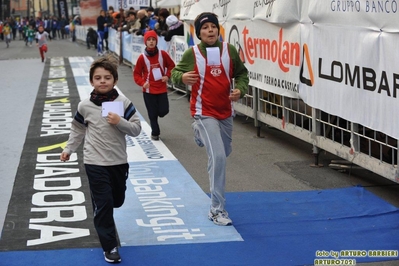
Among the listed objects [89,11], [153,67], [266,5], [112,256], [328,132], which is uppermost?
[266,5]

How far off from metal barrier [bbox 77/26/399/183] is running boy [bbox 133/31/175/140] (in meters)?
1.42

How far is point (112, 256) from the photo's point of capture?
6379 mm

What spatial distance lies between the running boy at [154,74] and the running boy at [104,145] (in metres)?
5.75

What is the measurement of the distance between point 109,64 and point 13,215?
2297 millimetres

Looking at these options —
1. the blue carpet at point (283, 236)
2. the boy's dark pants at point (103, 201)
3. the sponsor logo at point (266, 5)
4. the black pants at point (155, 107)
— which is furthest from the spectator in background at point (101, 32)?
the boy's dark pants at point (103, 201)

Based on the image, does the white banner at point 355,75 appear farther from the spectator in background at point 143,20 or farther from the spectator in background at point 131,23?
the spectator in background at point 131,23

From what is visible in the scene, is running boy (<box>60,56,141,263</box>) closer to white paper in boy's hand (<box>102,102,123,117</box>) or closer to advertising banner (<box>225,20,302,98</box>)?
white paper in boy's hand (<box>102,102,123,117</box>)

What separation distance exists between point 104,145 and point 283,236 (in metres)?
1.79

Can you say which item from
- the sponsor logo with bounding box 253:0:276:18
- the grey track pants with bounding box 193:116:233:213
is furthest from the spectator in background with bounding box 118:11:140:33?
the grey track pants with bounding box 193:116:233:213

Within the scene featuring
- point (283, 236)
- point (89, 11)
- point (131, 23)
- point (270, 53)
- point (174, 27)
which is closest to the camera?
point (283, 236)

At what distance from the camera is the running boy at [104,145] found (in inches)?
253

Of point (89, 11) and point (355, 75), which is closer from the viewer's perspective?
point (355, 75)

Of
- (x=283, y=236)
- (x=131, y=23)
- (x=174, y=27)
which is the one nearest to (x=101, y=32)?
(x=131, y=23)

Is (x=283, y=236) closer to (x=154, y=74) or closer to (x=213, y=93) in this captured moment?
(x=213, y=93)
